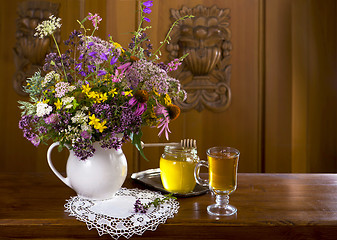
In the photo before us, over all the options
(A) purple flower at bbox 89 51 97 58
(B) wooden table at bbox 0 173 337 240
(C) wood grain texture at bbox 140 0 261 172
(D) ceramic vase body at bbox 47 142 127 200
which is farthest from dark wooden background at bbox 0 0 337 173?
(A) purple flower at bbox 89 51 97 58

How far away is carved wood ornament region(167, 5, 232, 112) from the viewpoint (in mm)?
2840

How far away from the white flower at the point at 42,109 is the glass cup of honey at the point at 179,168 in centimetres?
41

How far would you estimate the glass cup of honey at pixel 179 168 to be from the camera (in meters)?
1.27

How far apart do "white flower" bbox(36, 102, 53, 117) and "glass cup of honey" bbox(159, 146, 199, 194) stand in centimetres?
41

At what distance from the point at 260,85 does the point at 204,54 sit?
1.53 feet

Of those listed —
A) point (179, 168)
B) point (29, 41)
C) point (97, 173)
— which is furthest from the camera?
point (29, 41)

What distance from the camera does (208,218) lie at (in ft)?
3.54

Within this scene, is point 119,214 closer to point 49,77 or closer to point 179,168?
point 179,168

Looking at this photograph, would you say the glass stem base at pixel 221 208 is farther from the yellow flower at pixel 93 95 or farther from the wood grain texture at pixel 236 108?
the wood grain texture at pixel 236 108

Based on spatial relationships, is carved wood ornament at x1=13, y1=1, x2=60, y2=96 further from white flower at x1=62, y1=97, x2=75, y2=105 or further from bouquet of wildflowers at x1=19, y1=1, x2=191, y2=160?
white flower at x1=62, y1=97, x2=75, y2=105

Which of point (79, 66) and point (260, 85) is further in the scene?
point (260, 85)

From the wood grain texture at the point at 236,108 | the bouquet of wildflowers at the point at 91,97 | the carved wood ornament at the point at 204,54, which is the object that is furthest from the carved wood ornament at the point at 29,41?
the bouquet of wildflowers at the point at 91,97

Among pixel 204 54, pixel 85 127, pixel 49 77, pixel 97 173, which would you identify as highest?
pixel 204 54

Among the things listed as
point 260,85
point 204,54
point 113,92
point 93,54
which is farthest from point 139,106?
point 260,85
